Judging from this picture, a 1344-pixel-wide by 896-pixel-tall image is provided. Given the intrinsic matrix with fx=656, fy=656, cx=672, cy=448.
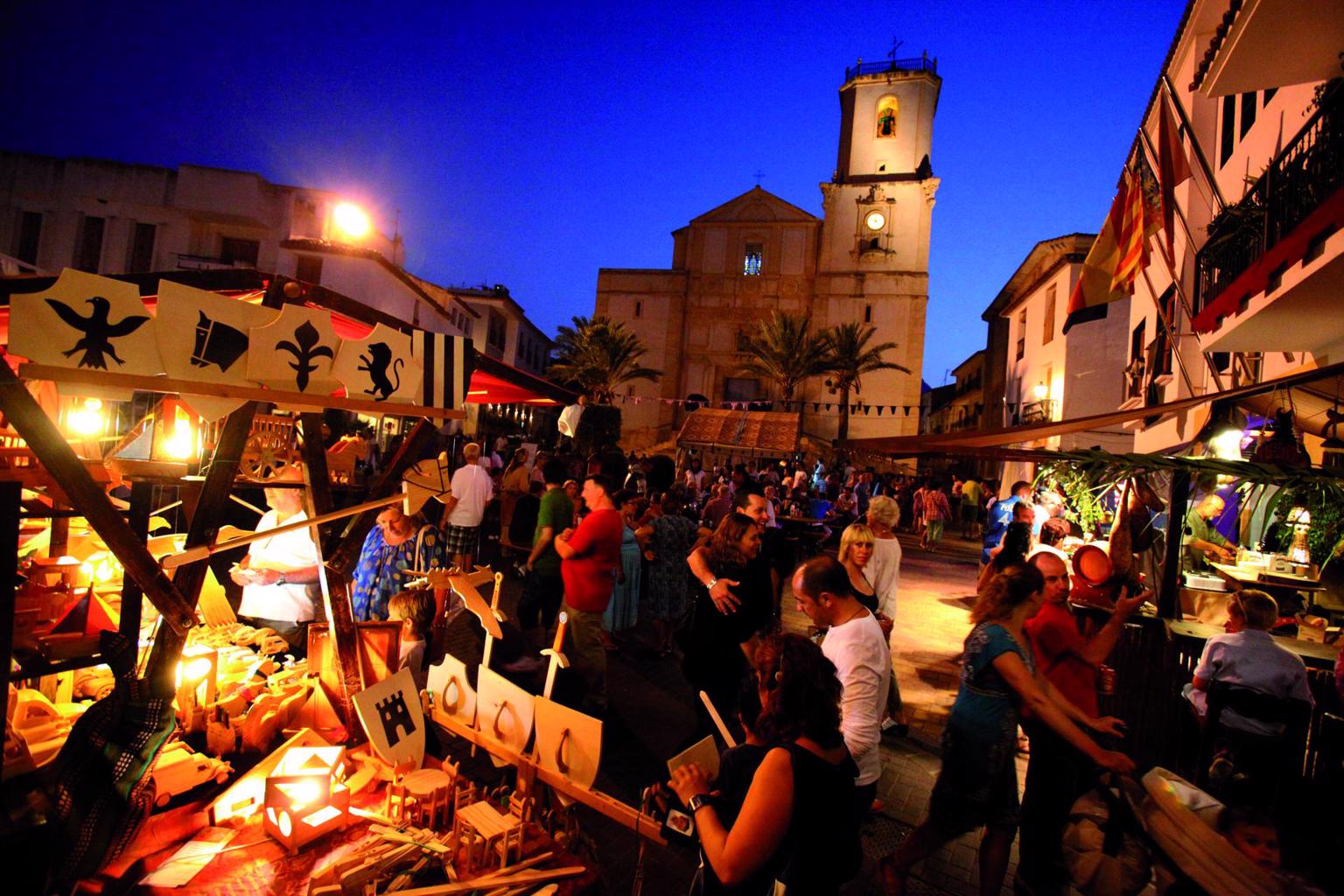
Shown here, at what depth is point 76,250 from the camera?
28328 mm

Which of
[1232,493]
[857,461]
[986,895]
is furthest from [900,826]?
[857,461]

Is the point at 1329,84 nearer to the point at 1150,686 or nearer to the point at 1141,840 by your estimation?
the point at 1150,686

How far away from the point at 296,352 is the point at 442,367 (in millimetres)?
789

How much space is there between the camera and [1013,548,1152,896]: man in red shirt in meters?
3.47

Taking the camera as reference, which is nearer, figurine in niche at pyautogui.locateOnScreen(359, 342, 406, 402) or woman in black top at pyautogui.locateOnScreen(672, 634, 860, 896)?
woman in black top at pyautogui.locateOnScreen(672, 634, 860, 896)

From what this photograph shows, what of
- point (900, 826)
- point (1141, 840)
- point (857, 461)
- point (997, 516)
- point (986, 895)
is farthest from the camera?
point (857, 461)

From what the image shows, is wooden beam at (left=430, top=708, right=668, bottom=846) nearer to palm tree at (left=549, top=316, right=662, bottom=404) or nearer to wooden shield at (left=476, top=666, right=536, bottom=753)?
wooden shield at (left=476, top=666, right=536, bottom=753)

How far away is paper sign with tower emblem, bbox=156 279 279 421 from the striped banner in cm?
77

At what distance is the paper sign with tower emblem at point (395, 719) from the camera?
9.45ft

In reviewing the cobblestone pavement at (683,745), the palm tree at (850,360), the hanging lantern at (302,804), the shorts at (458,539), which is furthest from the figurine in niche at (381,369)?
the palm tree at (850,360)

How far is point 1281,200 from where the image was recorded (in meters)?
6.89

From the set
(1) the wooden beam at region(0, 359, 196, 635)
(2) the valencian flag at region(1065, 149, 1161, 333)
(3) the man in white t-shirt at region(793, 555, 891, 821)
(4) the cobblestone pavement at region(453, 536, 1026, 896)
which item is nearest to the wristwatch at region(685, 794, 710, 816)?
(4) the cobblestone pavement at region(453, 536, 1026, 896)

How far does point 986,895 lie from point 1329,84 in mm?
7781

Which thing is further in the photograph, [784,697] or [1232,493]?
[1232,493]
